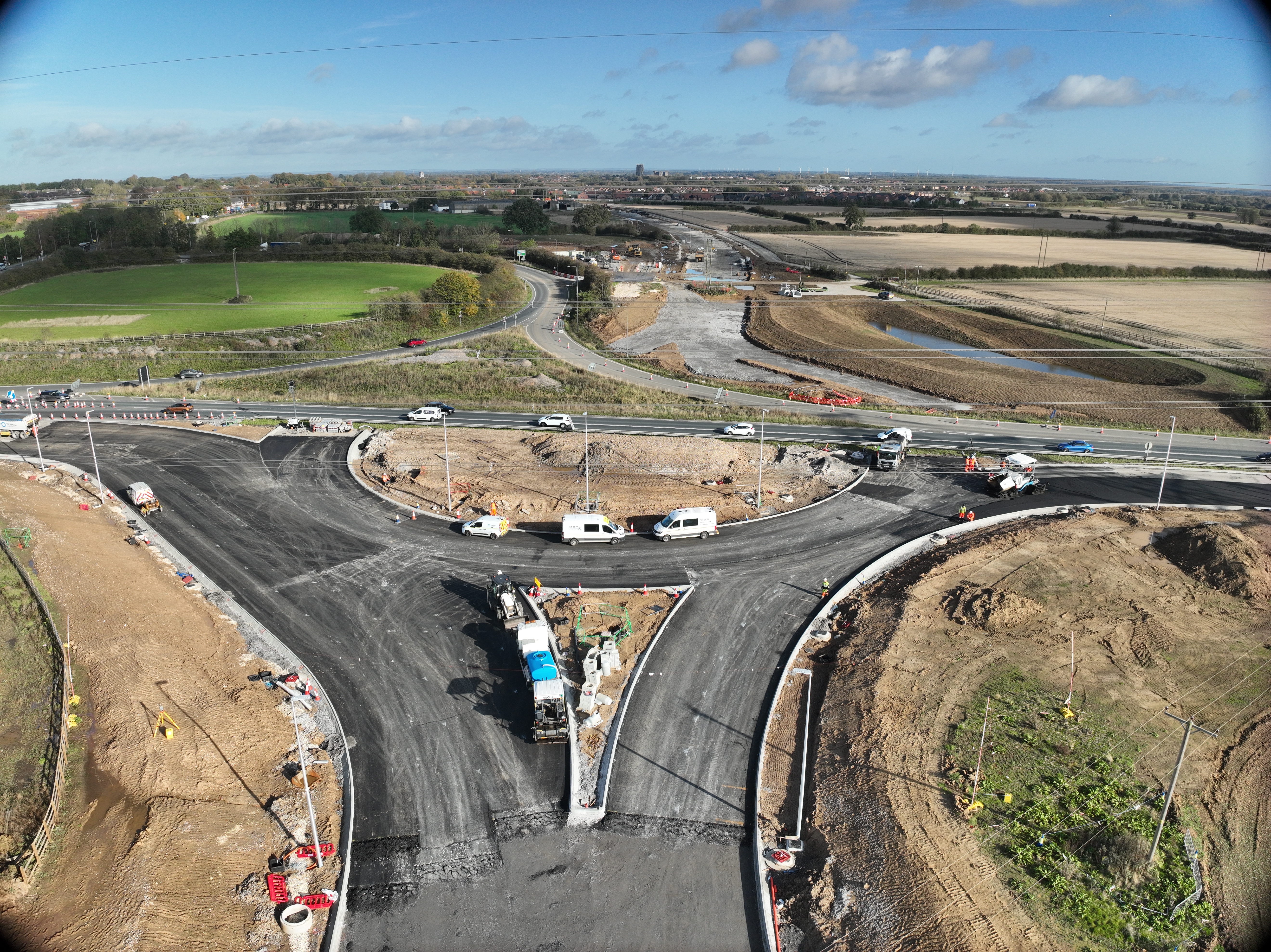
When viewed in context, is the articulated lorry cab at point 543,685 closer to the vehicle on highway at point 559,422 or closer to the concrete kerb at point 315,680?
the concrete kerb at point 315,680

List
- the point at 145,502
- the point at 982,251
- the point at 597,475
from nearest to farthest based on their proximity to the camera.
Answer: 1. the point at 145,502
2. the point at 597,475
3. the point at 982,251

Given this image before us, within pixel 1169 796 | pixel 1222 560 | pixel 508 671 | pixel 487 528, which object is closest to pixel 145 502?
pixel 487 528

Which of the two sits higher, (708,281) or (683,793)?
(708,281)

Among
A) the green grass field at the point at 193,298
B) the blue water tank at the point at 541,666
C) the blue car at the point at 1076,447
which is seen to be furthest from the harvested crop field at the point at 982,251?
the blue water tank at the point at 541,666

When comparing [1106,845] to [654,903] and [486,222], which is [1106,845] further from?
[486,222]

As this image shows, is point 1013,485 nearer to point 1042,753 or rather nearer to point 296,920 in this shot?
point 1042,753

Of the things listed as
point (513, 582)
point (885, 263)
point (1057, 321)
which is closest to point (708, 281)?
point (885, 263)
